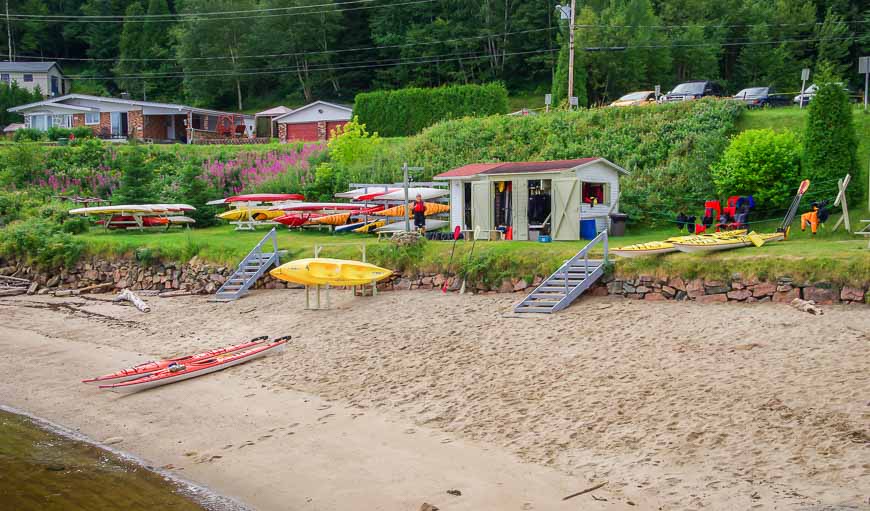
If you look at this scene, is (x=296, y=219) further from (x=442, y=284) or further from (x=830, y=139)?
(x=830, y=139)

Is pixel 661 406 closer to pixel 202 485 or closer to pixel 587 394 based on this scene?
pixel 587 394

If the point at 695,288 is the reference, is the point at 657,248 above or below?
above

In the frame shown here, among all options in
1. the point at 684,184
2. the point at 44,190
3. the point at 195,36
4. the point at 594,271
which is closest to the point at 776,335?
the point at 594,271

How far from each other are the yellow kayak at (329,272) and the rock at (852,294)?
991 centimetres

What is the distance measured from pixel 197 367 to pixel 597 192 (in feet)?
42.0

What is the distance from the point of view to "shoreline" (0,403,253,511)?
917 cm

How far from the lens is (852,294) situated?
45.3 feet

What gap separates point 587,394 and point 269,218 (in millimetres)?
19047

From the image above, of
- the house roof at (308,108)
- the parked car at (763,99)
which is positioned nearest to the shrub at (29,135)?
the house roof at (308,108)

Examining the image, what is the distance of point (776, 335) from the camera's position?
1257cm

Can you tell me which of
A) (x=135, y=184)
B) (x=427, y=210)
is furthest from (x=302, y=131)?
(x=427, y=210)

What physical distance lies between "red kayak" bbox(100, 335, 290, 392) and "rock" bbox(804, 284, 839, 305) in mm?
9825

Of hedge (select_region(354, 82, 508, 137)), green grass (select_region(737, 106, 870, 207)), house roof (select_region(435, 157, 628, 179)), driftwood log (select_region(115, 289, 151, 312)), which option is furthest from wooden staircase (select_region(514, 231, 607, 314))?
hedge (select_region(354, 82, 508, 137))

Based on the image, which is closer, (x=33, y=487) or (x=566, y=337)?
(x=33, y=487)
